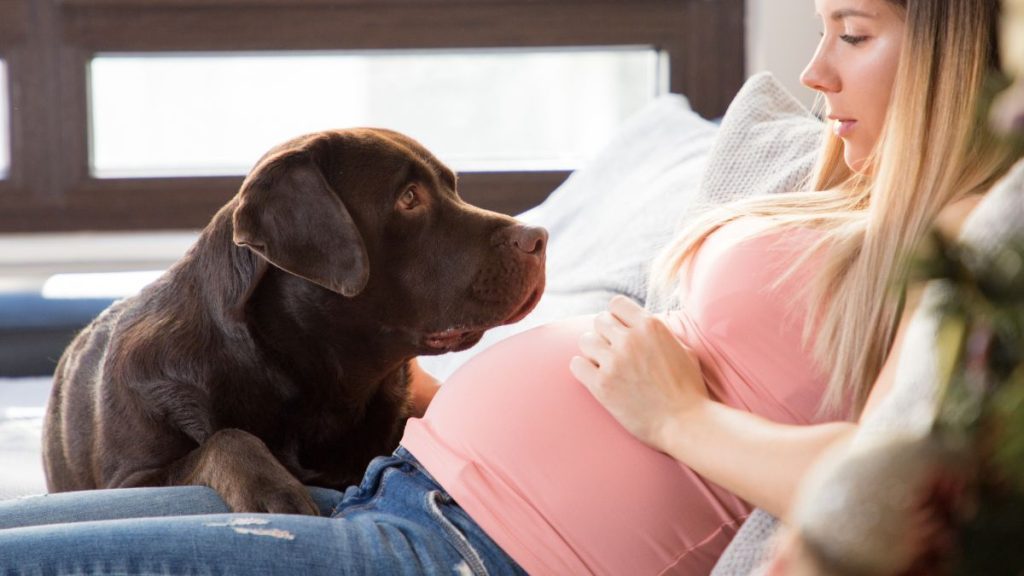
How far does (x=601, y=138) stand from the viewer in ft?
11.4

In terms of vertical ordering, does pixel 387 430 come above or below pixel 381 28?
below

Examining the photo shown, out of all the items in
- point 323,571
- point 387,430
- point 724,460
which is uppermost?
point 724,460

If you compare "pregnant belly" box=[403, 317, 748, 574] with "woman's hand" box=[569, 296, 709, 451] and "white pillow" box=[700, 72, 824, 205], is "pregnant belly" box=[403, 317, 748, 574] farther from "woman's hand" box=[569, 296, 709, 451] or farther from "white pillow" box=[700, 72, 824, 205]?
"white pillow" box=[700, 72, 824, 205]

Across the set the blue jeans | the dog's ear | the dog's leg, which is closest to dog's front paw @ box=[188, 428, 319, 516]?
the dog's leg

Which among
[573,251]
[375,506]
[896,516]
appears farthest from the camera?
[573,251]

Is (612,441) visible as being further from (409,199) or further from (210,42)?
(210,42)

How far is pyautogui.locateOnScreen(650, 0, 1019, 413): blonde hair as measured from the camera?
1.11 metres

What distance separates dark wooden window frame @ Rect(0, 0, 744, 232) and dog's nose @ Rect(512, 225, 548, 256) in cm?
170

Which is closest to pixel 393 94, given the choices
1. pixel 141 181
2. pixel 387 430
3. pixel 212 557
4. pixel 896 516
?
pixel 141 181

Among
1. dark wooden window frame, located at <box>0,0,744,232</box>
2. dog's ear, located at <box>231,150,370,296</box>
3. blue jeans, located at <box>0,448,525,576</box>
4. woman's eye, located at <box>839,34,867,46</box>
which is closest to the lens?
blue jeans, located at <box>0,448,525,576</box>

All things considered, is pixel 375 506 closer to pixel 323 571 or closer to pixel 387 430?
pixel 323 571

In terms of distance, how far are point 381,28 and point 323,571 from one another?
2367mm

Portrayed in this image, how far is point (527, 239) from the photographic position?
5.29 ft

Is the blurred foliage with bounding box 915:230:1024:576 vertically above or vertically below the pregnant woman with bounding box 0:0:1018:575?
above
